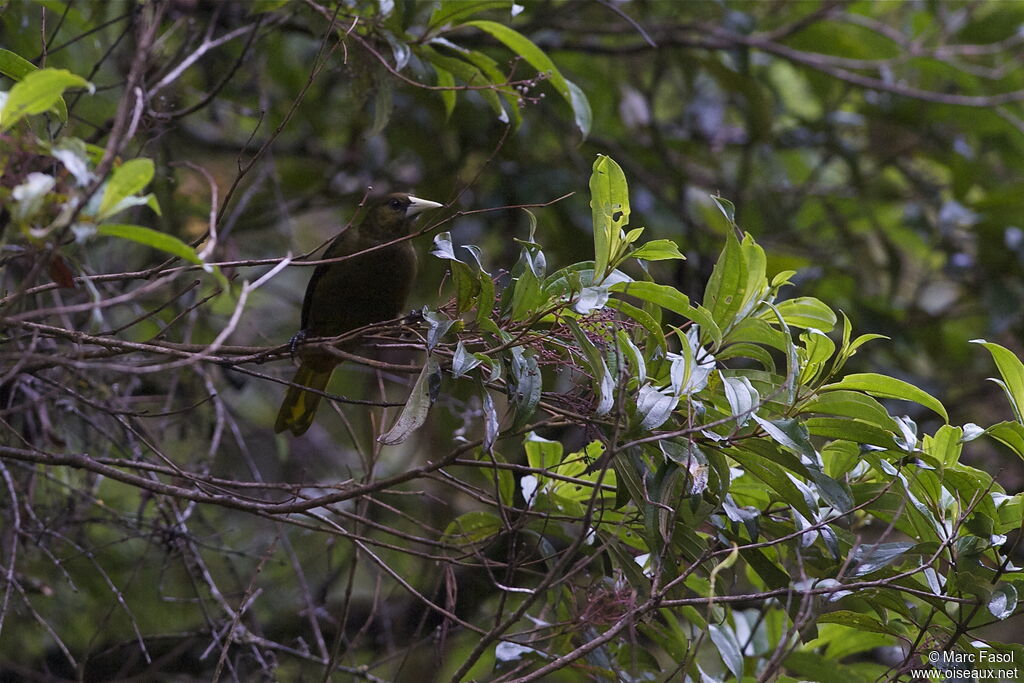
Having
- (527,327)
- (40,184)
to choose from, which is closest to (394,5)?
(527,327)

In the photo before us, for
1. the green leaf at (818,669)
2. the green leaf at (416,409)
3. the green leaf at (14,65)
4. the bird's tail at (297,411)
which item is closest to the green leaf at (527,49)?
the green leaf at (416,409)

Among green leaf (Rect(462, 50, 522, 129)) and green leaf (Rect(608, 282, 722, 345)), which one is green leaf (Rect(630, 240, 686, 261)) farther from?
green leaf (Rect(462, 50, 522, 129))

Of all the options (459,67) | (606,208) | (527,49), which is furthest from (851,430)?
(459,67)

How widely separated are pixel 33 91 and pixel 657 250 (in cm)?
107

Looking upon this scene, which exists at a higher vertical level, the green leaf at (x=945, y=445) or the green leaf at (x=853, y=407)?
the green leaf at (x=853, y=407)

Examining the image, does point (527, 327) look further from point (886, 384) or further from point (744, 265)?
point (886, 384)

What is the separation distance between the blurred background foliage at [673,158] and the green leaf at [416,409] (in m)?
1.59

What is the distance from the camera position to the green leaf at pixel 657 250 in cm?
180

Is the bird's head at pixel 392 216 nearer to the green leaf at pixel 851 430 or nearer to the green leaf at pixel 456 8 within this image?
the green leaf at pixel 456 8

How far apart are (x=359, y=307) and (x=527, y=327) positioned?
1243mm

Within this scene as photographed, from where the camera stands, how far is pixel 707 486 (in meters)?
1.81

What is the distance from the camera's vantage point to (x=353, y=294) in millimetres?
2832

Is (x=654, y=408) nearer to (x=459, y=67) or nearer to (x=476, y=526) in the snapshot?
(x=476, y=526)

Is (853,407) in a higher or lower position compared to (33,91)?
lower
